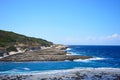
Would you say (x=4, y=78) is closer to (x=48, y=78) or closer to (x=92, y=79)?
(x=48, y=78)

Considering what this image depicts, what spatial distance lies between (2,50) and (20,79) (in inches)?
2056

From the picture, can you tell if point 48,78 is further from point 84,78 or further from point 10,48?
point 10,48

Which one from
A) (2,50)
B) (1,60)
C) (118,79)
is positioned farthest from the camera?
(2,50)

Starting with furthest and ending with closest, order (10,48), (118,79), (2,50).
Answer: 1. (10,48)
2. (2,50)
3. (118,79)

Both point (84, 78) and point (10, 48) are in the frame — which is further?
point (10, 48)

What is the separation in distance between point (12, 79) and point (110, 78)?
607 inches

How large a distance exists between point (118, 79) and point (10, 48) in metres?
69.7

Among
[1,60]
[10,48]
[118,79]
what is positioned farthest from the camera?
[10,48]

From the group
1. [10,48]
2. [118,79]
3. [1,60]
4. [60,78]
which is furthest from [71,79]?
[10,48]

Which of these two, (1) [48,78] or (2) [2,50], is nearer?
(1) [48,78]

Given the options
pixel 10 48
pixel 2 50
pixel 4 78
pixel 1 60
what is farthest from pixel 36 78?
pixel 10 48

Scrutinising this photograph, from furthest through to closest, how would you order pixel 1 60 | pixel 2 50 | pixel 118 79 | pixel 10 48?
pixel 10 48, pixel 2 50, pixel 1 60, pixel 118 79

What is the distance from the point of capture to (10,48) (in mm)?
100562

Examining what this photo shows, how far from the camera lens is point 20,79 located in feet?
126
